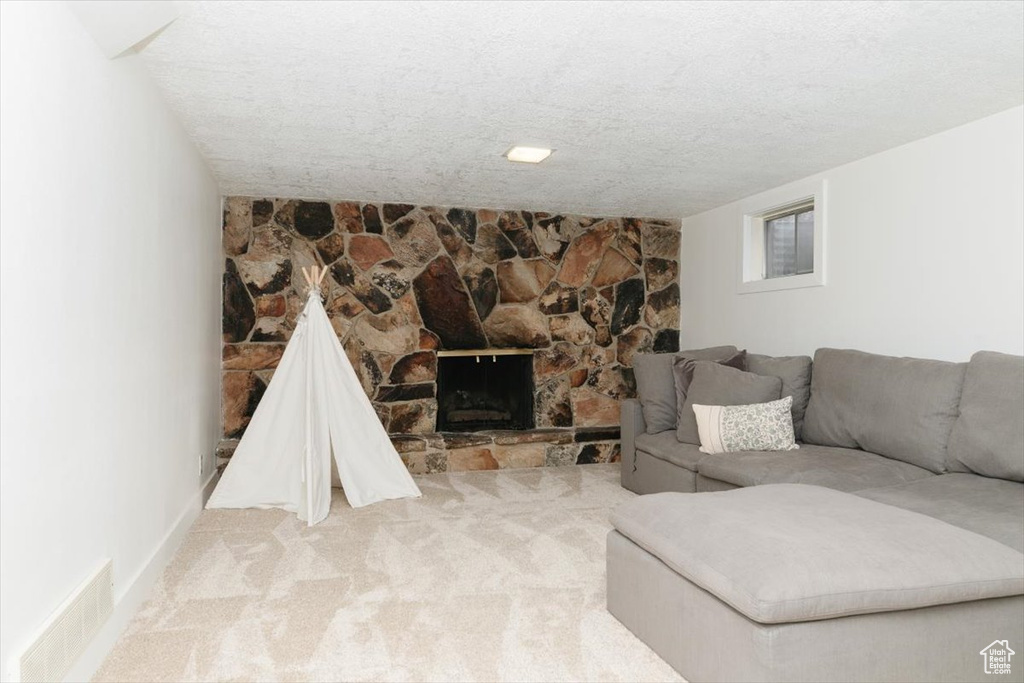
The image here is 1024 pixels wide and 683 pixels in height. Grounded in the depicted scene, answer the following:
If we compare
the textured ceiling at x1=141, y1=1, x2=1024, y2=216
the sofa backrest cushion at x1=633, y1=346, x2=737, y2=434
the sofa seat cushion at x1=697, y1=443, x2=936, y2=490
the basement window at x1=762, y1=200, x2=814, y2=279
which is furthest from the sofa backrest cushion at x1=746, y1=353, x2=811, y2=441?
the textured ceiling at x1=141, y1=1, x2=1024, y2=216

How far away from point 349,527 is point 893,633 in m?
2.47

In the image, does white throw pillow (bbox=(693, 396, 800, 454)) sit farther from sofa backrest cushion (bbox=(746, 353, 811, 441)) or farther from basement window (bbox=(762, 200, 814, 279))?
basement window (bbox=(762, 200, 814, 279))

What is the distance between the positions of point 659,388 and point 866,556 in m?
2.48

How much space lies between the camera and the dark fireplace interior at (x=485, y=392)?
5109 mm

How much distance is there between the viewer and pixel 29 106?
1.53 meters

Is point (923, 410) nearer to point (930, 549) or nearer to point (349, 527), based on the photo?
point (930, 549)

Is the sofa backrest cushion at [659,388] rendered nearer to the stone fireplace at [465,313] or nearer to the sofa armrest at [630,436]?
the sofa armrest at [630,436]

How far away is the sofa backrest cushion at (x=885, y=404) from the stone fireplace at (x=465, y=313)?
6.24 feet

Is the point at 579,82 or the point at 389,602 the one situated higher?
the point at 579,82

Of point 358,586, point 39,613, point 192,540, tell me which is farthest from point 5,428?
point 192,540

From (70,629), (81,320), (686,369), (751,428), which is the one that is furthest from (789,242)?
(70,629)

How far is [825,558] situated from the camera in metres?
1.68

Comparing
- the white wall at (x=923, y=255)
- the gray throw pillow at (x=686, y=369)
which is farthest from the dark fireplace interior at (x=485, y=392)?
the white wall at (x=923, y=255)

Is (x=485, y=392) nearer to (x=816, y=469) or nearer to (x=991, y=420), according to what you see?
(x=816, y=469)
